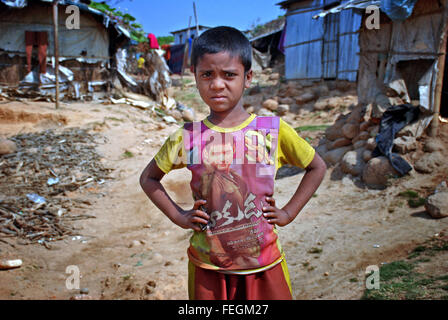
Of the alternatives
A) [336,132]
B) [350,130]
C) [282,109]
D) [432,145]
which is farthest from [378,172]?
[282,109]

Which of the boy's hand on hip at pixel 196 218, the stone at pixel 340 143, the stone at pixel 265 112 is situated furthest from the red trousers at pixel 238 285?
the stone at pixel 265 112

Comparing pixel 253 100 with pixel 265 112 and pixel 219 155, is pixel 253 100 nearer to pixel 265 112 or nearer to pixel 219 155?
pixel 265 112

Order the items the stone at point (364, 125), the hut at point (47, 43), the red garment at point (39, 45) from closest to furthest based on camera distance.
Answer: the stone at point (364, 125) → the hut at point (47, 43) → the red garment at point (39, 45)

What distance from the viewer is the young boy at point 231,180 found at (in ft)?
4.43

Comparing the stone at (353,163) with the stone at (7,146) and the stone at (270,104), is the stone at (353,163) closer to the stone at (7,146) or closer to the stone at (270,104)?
the stone at (7,146)

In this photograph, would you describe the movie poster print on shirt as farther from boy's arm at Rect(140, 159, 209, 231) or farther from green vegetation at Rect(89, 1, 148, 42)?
green vegetation at Rect(89, 1, 148, 42)

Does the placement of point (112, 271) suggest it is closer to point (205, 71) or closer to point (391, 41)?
point (205, 71)

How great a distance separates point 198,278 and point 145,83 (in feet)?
41.3

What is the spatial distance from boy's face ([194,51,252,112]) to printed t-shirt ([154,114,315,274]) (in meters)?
0.12

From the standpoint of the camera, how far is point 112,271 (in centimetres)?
351

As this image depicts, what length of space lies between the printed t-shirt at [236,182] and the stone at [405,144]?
176 inches

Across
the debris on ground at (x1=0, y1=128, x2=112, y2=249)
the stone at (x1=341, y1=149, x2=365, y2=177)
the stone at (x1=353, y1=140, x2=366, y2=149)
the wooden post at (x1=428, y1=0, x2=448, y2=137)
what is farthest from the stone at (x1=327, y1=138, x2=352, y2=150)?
the debris on ground at (x1=0, y1=128, x2=112, y2=249)

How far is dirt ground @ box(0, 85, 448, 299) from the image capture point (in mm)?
3092
